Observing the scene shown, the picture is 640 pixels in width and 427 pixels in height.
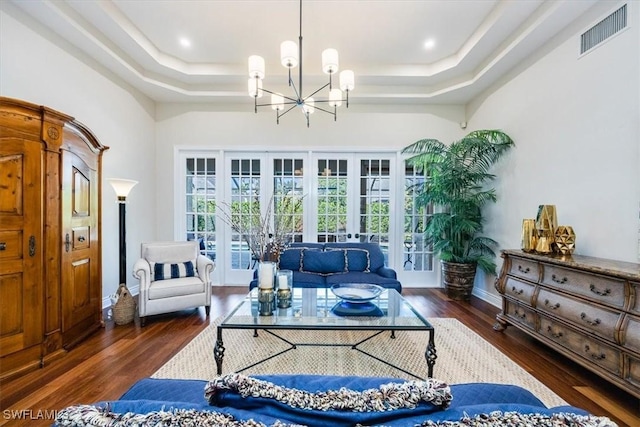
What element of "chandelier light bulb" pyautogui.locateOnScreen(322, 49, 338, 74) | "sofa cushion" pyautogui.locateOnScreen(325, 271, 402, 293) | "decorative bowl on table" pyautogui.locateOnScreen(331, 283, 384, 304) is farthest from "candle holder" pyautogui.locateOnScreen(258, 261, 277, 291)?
"chandelier light bulb" pyautogui.locateOnScreen(322, 49, 338, 74)

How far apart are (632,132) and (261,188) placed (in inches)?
175

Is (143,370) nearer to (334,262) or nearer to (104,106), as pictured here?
(334,262)

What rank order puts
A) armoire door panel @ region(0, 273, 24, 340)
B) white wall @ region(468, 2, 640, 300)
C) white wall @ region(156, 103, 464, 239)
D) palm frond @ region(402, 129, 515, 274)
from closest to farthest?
armoire door panel @ region(0, 273, 24, 340)
white wall @ region(468, 2, 640, 300)
palm frond @ region(402, 129, 515, 274)
white wall @ region(156, 103, 464, 239)

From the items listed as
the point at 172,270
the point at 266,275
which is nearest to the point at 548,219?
the point at 266,275

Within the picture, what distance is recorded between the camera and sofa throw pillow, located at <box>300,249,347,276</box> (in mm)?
3760

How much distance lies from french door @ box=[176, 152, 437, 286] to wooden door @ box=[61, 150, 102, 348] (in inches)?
72.4

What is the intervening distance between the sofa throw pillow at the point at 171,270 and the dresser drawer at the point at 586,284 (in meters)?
3.84

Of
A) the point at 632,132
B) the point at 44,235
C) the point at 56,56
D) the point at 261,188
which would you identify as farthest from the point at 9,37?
the point at 632,132

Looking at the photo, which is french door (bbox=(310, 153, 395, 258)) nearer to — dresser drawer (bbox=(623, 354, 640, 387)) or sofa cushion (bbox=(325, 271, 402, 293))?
sofa cushion (bbox=(325, 271, 402, 293))

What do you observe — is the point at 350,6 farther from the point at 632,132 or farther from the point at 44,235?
the point at 44,235

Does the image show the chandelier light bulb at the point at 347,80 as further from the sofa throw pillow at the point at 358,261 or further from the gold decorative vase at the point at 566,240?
the gold decorative vase at the point at 566,240

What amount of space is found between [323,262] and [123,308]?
238 centimetres

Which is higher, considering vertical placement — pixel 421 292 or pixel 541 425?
pixel 541 425

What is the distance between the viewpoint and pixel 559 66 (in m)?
3.07
